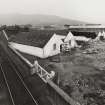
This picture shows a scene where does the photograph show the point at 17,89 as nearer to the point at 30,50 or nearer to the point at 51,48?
the point at 51,48

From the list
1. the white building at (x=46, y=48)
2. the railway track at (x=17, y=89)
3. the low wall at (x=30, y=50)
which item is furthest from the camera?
the low wall at (x=30, y=50)

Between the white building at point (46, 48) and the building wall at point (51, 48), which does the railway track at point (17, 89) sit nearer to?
the white building at point (46, 48)

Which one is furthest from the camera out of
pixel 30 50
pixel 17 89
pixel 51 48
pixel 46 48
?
pixel 30 50

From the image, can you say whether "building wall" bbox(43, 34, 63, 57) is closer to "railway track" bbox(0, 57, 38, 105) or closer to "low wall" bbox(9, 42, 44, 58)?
"low wall" bbox(9, 42, 44, 58)

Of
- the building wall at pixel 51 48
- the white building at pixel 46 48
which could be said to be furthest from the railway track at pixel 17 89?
→ the building wall at pixel 51 48

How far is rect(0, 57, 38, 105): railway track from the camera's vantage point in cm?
1141

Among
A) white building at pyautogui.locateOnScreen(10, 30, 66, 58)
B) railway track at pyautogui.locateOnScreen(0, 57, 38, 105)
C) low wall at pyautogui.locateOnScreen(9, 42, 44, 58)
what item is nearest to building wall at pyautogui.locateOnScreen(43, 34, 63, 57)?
white building at pyautogui.locateOnScreen(10, 30, 66, 58)

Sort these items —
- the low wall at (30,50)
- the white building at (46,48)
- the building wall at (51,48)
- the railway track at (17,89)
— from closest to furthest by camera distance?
the railway track at (17,89), the white building at (46,48), the building wall at (51,48), the low wall at (30,50)

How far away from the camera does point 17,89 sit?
13320 millimetres

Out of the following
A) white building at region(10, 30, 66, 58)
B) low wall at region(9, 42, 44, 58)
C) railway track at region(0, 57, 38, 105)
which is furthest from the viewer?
low wall at region(9, 42, 44, 58)

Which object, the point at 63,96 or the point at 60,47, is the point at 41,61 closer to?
the point at 60,47

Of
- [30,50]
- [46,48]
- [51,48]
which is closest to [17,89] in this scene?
[46,48]

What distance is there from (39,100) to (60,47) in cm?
1938

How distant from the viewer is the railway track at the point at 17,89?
37.4 feet
